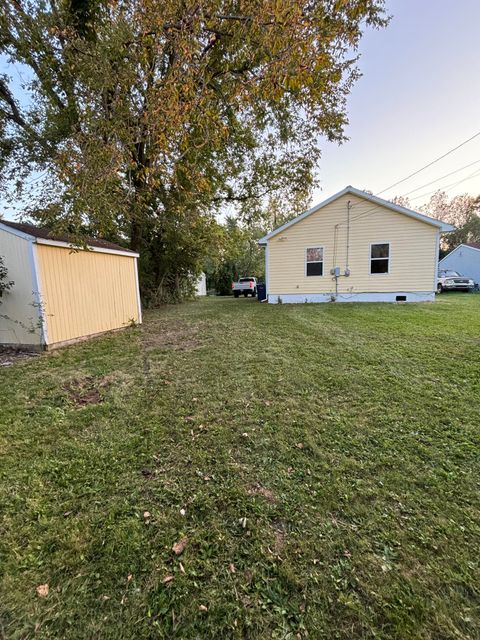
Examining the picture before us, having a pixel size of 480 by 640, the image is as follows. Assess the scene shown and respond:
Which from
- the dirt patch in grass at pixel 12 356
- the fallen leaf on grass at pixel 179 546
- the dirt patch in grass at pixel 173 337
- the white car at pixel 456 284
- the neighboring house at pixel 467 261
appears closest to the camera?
the fallen leaf on grass at pixel 179 546

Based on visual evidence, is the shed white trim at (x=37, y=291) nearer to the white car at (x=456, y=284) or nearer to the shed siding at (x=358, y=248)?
the shed siding at (x=358, y=248)

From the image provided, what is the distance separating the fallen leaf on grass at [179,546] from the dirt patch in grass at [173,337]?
399 cm

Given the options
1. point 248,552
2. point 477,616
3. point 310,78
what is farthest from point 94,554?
point 310,78

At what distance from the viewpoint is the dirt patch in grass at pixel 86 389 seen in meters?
3.45

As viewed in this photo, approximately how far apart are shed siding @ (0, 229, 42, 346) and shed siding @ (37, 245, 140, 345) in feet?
0.63

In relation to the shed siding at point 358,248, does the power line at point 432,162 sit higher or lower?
higher

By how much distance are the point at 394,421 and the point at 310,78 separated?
3853 mm

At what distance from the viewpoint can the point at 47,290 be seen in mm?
5527

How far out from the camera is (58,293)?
19.0 ft

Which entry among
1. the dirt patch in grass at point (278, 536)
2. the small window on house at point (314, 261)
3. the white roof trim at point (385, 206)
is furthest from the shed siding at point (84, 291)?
the white roof trim at point (385, 206)

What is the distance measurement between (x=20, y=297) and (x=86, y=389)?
10.1ft

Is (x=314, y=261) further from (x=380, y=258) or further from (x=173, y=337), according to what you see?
(x=173, y=337)

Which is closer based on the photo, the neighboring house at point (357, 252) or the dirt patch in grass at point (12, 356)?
the dirt patch in grass at point (12, 356)

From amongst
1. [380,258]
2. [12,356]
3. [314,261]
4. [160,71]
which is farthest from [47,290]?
[380,258]
